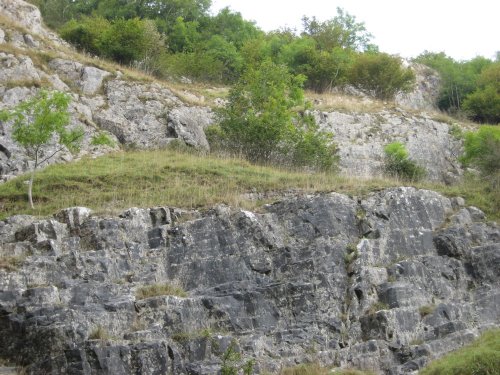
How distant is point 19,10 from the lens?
39.6 metres

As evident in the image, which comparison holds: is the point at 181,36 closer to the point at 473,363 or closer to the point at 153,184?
the point at 153,184

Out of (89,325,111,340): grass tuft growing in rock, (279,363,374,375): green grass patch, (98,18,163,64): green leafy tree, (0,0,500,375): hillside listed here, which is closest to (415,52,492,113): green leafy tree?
(98,18,163,64): green leafy tree

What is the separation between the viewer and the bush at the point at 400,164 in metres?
Result: 33.2

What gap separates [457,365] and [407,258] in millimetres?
7259

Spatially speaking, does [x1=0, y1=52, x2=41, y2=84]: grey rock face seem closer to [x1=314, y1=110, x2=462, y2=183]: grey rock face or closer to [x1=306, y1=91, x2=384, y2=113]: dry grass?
[x1=314, y1=110, x2=462, y2=183]: grey rock face

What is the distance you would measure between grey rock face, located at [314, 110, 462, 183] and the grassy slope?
8.45 m

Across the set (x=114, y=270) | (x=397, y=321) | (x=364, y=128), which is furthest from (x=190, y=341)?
(x=364, y=128)

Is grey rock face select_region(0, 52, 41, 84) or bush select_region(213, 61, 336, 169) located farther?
bush select_region(213, 61, 336, 169)

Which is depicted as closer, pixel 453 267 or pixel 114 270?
pixel 114 270

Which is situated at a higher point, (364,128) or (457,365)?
(364,128)

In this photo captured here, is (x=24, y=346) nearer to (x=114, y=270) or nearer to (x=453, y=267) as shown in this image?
(x=114, y=270)

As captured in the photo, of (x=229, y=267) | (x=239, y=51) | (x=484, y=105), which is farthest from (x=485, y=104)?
(x=229, y=267)

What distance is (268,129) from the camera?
104ft

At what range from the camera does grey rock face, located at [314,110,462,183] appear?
118 ft
